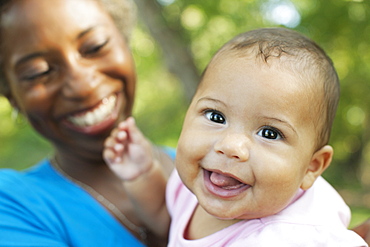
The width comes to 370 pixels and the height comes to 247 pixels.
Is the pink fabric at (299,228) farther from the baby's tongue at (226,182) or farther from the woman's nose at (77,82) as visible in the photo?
the woman's nose at (77,82)

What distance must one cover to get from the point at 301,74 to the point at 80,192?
1225mm

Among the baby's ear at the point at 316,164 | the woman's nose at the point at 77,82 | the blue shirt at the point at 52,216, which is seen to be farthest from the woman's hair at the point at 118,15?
the baby's ear at the point at 316,164

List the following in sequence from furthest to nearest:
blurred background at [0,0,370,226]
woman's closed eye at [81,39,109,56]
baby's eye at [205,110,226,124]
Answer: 1. blurred background at [0,0,370,226]
2. woman's closed eye at [81,39,109,56]
3. baby's eye at [205,110,226,124]

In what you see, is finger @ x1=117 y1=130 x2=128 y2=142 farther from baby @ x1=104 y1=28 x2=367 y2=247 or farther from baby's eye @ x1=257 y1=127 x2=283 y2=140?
baby's eye @ x1=257 y1=127 x2=283 y2=140

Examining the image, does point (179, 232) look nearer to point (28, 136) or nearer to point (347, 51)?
point (347, 51)

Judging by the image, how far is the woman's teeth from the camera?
6.68 ft

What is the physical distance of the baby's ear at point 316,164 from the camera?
1497mm

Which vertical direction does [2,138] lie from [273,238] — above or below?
below

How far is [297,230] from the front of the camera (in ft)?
4.51

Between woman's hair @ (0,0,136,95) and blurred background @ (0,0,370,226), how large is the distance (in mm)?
302

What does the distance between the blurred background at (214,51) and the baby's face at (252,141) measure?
145 cm

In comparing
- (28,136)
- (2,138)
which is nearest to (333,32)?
(28,136)

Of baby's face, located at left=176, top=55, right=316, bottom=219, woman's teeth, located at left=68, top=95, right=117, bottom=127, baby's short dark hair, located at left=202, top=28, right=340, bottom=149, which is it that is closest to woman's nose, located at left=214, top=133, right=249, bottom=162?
baby's face, located at left=176, top=55, right=316, bottom=219

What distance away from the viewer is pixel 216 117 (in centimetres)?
144
